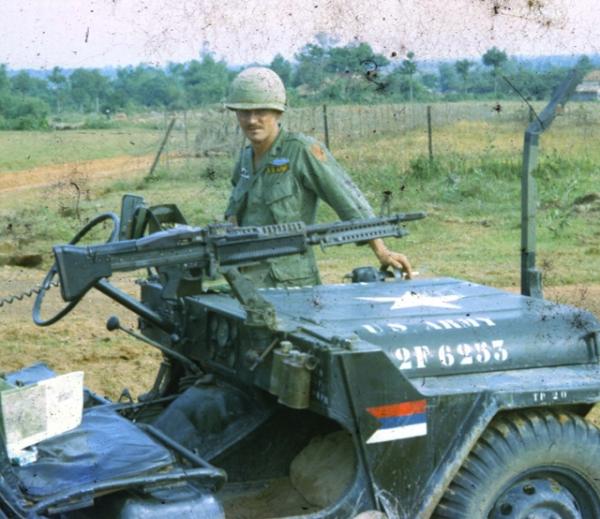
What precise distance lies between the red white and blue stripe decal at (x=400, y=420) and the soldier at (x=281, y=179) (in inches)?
55.0

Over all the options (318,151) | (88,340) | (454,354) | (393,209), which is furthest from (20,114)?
(454,354)

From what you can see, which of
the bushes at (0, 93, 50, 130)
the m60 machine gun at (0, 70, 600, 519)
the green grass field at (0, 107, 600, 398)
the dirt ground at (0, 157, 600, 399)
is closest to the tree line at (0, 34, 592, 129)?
the bushes at (0, 93, 50, 130)

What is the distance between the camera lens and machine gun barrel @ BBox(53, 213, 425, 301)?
455cm

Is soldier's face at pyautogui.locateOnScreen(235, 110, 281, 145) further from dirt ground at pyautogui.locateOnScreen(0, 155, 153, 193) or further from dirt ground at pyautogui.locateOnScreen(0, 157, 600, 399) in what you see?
dirt ground at pyautogui.locateOnScreen(0, 155, 153, 193)

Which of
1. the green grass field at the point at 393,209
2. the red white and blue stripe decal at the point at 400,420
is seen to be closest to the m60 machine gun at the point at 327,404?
the red white and blue stripe decal at the point at 400,420

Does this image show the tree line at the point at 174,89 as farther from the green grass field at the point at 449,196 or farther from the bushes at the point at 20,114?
the green grass field at the point at 449,196

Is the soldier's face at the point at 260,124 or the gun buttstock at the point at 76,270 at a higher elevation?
the soldier's face at the point at 260,124

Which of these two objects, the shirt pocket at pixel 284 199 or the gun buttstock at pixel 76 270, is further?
the shirt pocket at pixel 284 199

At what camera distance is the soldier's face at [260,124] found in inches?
239

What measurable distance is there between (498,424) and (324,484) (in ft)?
2.34

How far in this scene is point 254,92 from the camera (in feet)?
19.6

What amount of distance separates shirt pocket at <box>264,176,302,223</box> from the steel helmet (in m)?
0.37

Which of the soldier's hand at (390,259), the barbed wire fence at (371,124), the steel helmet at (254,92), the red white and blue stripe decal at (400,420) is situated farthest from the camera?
the barbed wire fence at (371,124)

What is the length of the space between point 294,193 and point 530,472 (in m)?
1.93
